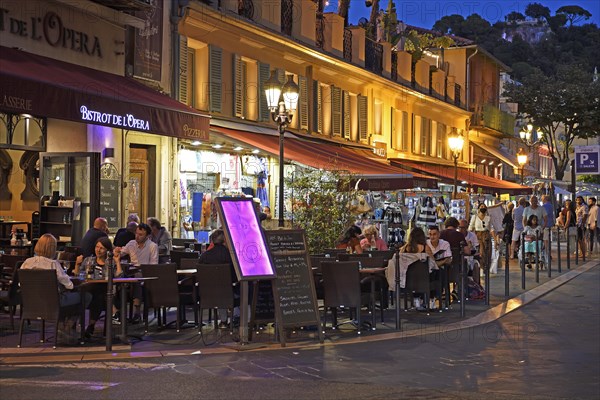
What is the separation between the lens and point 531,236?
2588 centimetres

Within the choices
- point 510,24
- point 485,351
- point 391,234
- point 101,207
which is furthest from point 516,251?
point 510,24

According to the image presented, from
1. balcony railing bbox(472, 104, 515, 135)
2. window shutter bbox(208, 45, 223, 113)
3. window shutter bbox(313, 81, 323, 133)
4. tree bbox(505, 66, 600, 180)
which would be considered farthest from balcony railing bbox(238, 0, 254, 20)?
tree bbox(505, 66, 600, 180)

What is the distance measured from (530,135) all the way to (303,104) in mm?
20284

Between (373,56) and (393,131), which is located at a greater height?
(373,56)

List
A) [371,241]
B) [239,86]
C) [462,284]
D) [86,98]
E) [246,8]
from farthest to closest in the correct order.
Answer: [246,8], [239,86], [371,241], [86,98], [462,284]

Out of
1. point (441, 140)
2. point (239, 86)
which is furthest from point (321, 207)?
point (441, 140)

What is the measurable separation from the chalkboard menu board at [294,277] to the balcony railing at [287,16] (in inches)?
599

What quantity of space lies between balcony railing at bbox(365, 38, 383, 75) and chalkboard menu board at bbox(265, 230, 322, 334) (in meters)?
21.7

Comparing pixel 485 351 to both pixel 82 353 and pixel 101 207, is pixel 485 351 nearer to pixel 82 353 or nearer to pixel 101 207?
pixel 82 353

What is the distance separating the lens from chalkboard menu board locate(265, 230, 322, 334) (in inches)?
520

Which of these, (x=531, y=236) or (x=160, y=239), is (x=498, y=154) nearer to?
(x=531, y=236)

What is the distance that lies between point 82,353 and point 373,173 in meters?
12.7

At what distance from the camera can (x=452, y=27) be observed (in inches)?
3206

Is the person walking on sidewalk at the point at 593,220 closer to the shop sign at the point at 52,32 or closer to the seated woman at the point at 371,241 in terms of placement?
the seated woman at the point at 371,241
